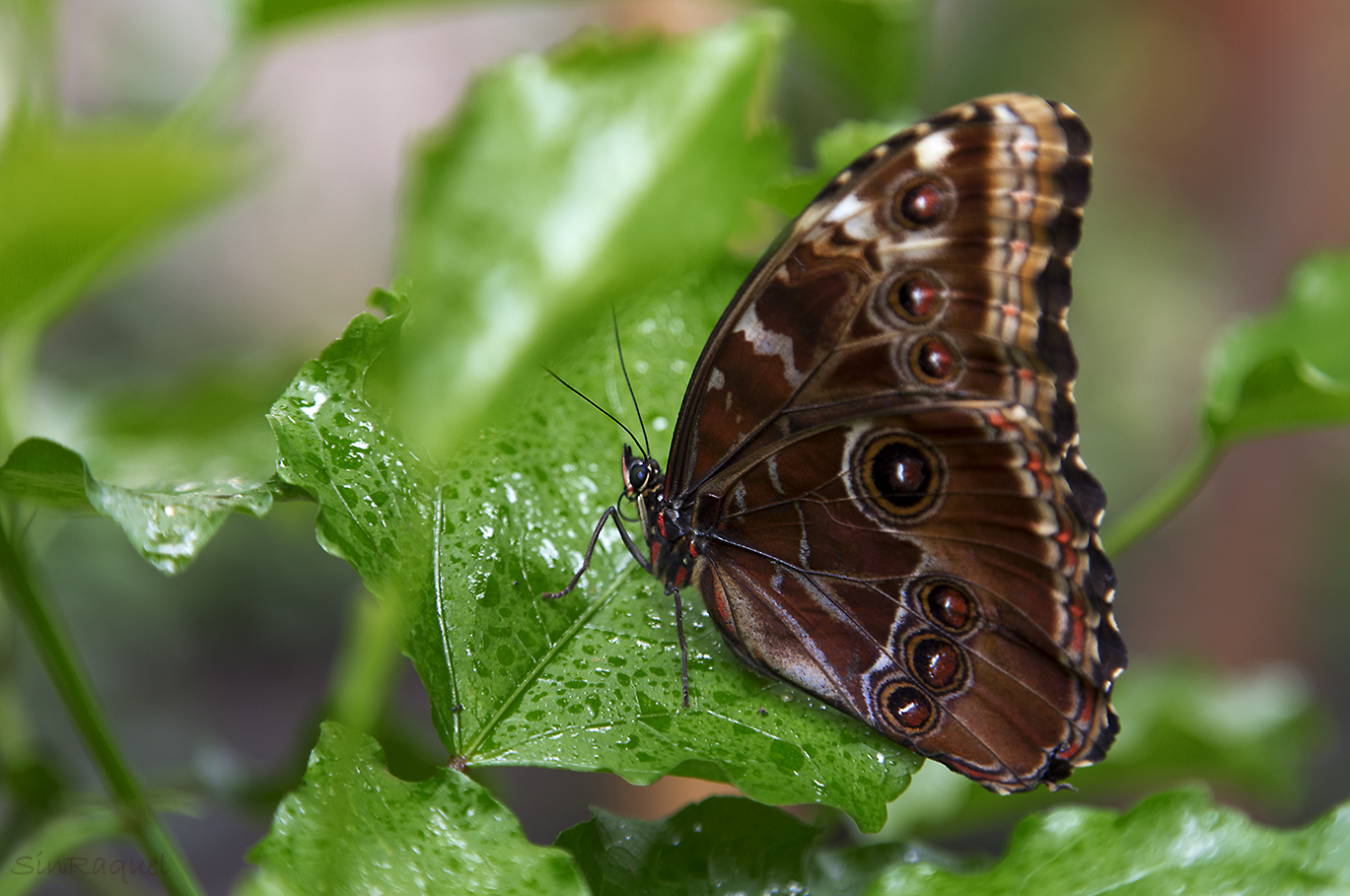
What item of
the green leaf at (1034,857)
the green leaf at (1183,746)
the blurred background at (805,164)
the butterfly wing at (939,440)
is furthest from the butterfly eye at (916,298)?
the blurred background at (805,164)

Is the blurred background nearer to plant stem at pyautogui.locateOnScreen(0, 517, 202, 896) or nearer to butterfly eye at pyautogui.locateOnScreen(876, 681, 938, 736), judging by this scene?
butterfly eye at pyautogui.locateOnScreen(876, 681, 938, 736)

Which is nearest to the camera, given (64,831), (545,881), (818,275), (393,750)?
(545,881)

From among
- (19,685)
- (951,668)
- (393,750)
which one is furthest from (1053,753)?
(19,685)

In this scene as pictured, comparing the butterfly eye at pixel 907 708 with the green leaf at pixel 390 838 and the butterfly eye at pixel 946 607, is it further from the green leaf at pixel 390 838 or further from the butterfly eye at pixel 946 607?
the green leaf at pixel 390 838

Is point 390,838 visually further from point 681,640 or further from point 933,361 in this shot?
point 933,361

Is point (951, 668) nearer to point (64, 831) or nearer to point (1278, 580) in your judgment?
point (64, 831)

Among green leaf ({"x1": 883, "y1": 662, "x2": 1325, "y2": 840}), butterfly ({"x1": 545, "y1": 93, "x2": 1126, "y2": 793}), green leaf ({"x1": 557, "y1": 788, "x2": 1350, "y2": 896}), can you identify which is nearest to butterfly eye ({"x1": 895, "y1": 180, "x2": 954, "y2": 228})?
butterfly ({"x1": 545, "y1": 93, "x2": 1126, "y2": 793})
